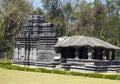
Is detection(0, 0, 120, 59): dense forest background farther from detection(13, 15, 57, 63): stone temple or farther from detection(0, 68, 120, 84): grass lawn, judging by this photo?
detection(0, 68, 120, 84): grass lawn

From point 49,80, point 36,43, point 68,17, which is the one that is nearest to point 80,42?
point 36,43

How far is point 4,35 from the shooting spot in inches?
2322

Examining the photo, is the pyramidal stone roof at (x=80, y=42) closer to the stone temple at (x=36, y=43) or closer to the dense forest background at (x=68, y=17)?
the stone temple at (x=36, y=43)

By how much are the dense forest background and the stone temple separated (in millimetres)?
17225

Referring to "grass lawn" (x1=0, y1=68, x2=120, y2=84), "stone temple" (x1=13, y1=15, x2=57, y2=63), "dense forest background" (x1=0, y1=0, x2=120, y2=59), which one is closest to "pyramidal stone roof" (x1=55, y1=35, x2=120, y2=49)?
"stone temple" (x1=13, y1=15, x2=57, y2=63)

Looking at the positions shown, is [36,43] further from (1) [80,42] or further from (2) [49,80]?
(2) [49,80]

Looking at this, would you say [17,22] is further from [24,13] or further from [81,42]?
[81,42]

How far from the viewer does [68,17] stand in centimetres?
5875

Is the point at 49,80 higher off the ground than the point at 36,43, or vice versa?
the point at 36,43

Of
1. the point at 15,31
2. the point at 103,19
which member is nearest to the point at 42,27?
the point at 103,19

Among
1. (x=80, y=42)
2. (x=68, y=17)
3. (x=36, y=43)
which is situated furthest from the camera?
(x=68, y=17)

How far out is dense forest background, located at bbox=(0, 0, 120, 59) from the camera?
5284 centimetres

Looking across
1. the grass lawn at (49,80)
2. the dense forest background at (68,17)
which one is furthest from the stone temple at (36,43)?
the dense forest background at (68,17)

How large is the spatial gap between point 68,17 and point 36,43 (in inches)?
929
